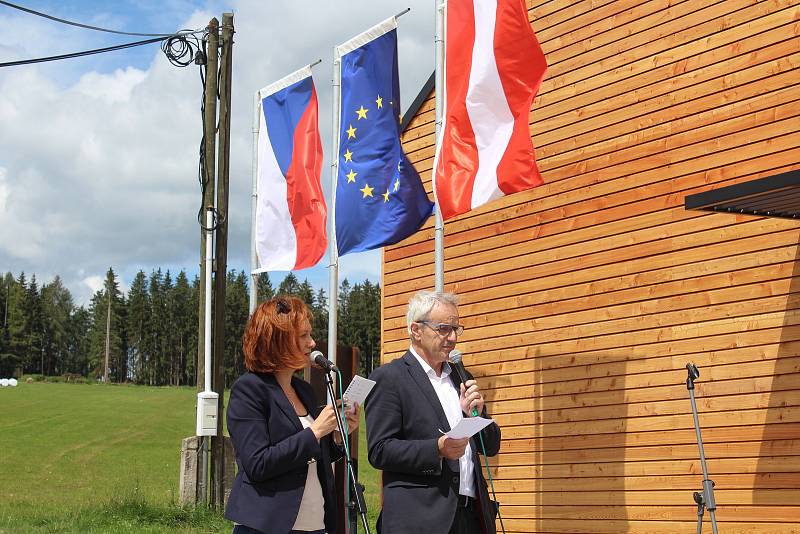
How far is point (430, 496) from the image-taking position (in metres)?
Result: 4.16

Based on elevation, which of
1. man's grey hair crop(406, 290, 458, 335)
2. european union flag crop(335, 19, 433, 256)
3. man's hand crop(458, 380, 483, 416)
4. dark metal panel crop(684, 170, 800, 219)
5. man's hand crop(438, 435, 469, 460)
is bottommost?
man's hand crop(438, 435, 469, 460)

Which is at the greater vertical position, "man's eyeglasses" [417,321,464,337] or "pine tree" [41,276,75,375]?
"pine tree" [41,276,75,375]

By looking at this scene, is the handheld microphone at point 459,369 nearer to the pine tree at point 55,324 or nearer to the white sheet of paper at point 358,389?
the white sheet of paper at point 358,389

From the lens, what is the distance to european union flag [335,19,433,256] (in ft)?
27.9

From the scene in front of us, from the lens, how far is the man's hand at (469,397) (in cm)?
425

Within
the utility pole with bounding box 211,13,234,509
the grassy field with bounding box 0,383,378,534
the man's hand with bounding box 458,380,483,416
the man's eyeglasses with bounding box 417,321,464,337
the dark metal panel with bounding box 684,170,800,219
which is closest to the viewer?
the man's hand with bounding box 458,380,483,416

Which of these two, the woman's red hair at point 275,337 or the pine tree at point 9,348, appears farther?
the pine tree at point 9,348

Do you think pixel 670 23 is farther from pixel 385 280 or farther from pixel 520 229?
pixel 385 280

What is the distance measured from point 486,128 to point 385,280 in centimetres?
383

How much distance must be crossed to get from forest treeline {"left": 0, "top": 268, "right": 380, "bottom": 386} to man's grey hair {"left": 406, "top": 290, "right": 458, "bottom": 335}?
10390cm

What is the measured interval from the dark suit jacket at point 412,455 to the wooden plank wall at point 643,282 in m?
3.73

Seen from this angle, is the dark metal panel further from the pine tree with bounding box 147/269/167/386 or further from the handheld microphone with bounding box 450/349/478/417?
the pine tree with bounding box 147/269/167/386

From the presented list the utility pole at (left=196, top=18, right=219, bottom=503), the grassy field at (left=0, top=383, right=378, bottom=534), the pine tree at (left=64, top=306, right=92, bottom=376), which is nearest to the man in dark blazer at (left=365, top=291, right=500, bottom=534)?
the grassy field at (left=0, top=383, right=378, bottom=534)

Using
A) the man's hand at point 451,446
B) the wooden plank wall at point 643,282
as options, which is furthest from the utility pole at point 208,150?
the man's hand at point 451,446
